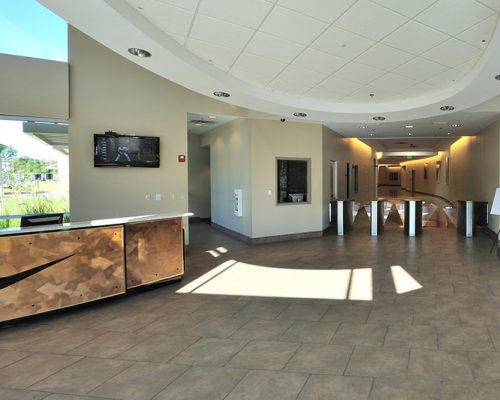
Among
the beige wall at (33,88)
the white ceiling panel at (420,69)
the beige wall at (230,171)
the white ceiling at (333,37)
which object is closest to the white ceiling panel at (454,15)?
the white ceiling at (333,37)

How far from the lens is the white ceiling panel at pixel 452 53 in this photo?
4.04 meters

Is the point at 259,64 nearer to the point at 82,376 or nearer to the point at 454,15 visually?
the point at 454,15

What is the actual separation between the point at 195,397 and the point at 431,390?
1.61 m

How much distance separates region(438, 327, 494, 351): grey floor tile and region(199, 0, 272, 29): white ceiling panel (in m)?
3.51

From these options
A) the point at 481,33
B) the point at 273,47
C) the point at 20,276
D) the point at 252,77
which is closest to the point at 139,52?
the point at 273,47

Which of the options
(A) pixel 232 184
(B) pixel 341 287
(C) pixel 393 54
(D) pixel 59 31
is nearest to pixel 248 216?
(A) pixel 232 184

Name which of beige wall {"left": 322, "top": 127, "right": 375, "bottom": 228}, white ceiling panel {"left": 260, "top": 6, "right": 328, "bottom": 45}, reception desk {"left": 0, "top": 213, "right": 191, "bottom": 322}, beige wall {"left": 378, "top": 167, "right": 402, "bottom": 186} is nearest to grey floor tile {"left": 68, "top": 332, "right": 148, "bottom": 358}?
reception desk {"left": 0, "top": 213, "right": 191, "bottom": 322}

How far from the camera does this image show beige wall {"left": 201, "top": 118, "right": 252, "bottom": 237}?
8031 millimetres

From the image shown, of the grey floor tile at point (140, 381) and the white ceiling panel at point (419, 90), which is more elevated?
the white ceiling panel at point (419, 90)

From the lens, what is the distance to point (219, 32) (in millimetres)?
3736

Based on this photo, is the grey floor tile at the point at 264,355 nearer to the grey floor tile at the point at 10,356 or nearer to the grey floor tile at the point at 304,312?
the grey floor tile at the point at 304,312

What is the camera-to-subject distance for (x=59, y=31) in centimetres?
606

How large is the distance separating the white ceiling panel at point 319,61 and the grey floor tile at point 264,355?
3465 millimetres

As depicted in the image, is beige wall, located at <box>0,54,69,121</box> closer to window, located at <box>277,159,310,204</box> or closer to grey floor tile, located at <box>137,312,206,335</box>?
grey floor tile, located at <box>137,312,206,335</box>
